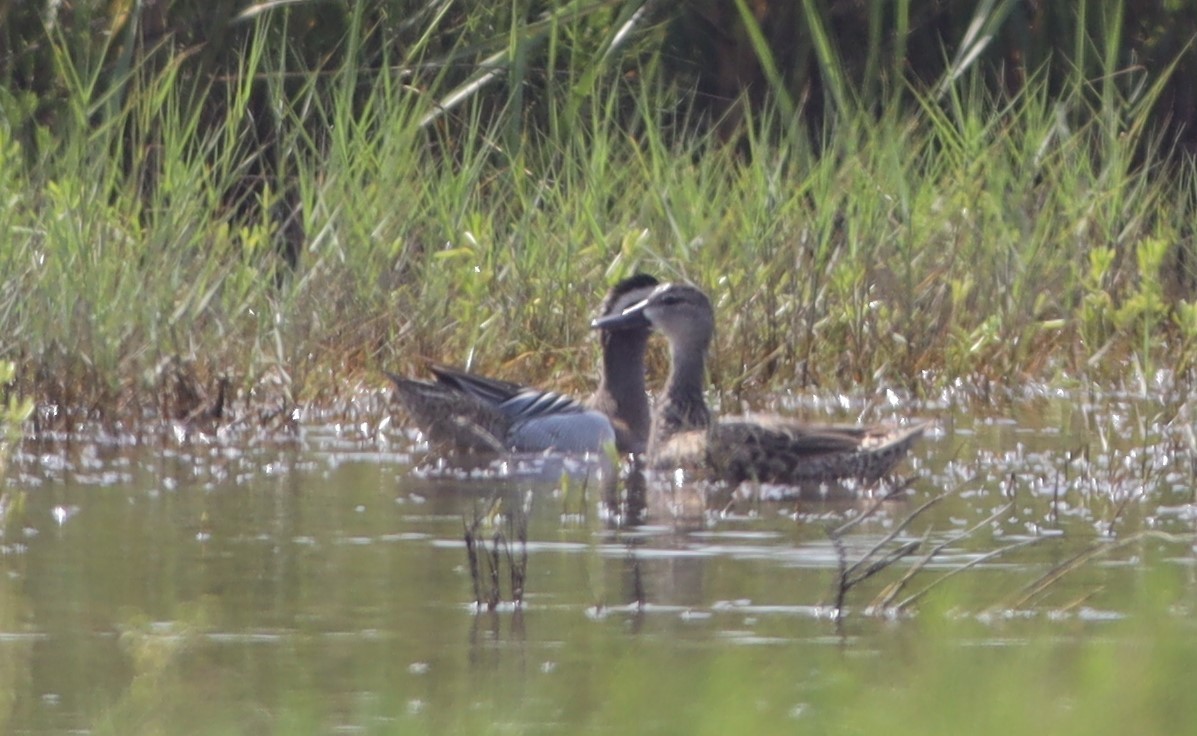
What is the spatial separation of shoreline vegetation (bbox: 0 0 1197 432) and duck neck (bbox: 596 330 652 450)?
0.46 m

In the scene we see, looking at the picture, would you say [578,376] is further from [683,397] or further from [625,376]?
[683,397]

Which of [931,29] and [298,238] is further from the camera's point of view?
[931,29]

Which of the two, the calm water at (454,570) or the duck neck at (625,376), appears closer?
the calm water at (454,570)

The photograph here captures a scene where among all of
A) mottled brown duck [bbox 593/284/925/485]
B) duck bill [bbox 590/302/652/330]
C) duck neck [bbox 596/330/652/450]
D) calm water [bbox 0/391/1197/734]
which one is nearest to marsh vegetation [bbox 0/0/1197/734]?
calm water [bbox 0/391/1197/734]

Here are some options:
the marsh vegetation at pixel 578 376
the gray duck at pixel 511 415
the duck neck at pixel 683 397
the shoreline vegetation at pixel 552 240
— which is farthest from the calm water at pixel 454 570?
the shoreline vegetation at pixel 552 240

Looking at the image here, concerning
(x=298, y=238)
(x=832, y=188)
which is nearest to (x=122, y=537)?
(x=832, y=188)

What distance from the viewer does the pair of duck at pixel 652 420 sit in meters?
7.50

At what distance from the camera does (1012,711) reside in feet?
12.5

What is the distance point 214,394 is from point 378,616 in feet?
10.8

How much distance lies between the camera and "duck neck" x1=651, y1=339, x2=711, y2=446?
8.14 meters

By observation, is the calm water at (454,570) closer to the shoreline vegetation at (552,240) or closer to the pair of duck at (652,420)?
the pair of duck at (652,420)

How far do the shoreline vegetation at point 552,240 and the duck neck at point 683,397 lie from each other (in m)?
0.73

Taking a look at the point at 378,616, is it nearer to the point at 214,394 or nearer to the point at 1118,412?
the point at 214,394

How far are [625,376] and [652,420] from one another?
0.55 meters
